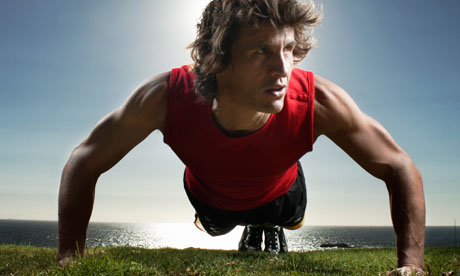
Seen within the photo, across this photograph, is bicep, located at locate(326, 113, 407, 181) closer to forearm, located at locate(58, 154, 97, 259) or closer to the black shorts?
the black shorts

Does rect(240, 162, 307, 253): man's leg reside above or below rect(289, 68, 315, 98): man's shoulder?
below

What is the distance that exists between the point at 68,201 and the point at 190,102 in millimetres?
1426

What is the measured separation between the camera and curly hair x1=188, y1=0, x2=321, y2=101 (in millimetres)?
3266

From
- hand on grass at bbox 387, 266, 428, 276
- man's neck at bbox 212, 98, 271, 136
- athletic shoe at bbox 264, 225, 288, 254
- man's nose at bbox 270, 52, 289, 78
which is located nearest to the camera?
hand on grass at bbox 387, 266, 428, 276

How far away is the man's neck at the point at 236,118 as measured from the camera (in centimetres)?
343

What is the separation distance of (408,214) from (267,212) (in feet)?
7.75

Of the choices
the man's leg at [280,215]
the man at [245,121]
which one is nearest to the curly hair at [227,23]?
the man at [245,121]

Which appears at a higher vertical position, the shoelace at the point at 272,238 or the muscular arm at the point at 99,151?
the muscular arm at the point at 99,151

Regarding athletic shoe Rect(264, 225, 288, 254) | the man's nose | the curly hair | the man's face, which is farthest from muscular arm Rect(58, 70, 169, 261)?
athletic shoe Rect(264, 225, 288, 254)

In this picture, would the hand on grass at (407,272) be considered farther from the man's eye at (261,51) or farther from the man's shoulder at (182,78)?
the man's shoulder at (182,78)

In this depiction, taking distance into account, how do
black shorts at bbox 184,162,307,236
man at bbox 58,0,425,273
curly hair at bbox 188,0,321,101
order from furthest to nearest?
black shorts at bbox 184,162,307,236 → curly hair at bbox 188,0,321,101 → man at bbox 58,0,425,273

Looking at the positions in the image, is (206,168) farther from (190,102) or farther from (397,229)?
(397,229)

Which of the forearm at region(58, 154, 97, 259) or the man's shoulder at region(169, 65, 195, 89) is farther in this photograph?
the man's shoulder at region(169, 65, 195, 89)

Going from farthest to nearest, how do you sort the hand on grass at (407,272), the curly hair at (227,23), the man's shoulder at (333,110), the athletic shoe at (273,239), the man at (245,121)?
the athletic shoe at (273,239), the man's shoulder at (333,110), the curly hair at (227,23), the man at (245,121), the hand on grass at (407,272)
